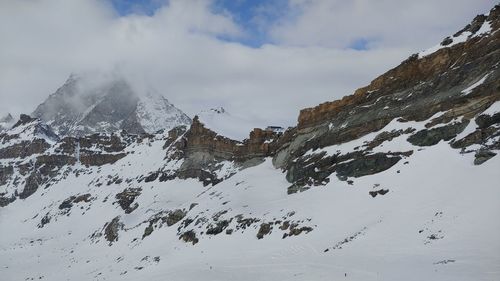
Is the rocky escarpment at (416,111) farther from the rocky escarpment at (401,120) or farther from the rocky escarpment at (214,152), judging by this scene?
the rocky escarpment at (214,152)

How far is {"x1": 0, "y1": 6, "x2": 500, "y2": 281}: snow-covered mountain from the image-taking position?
33.3m

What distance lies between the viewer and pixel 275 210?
58.9 m

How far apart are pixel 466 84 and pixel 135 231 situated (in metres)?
56.1

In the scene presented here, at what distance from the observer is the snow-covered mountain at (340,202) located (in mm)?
33281

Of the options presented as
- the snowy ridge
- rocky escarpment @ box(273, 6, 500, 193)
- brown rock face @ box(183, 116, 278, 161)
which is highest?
brown rock face @ box(183, 116, 278, 161)

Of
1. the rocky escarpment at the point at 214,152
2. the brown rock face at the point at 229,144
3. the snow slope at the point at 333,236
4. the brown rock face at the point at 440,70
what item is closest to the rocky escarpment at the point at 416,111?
the brown rock face at the point at 440,70

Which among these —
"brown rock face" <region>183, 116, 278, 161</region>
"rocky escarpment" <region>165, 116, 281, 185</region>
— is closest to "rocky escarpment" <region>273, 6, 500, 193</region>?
"brown rock face" <region>183, 116, 278, 161</region>

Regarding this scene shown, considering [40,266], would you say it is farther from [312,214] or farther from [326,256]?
[326,256]

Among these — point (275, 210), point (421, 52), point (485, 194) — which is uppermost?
point (421, 52)

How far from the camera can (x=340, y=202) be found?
50.2 m

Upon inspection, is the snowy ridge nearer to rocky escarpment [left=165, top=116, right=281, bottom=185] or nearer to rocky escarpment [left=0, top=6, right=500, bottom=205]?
rocky escarpment [left=0, top=6, right=500, bottom=205]

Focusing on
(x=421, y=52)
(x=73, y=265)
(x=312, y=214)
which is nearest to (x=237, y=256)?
(x=312, y=214)

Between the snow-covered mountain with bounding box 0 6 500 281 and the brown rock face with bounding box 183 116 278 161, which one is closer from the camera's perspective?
the snow-covered mountain with bounding box 0 6 500 281

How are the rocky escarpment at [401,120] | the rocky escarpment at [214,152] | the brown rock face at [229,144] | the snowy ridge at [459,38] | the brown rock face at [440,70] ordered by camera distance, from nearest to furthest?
the rocky escarpment at [401,120], the brown rock face at [440,70], the snowy ridge at [459,38], the brown rock face at [229,144], the rocky escarpment at [214,152]
